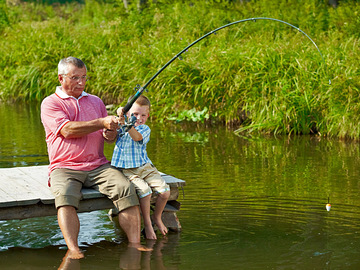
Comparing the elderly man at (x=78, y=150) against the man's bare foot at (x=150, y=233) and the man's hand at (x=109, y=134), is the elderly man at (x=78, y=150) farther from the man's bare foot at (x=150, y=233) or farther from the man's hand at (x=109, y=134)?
the man's bare foot at (x=150, y=233)

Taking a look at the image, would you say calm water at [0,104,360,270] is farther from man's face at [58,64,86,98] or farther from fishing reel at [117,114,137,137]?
man's face at [58,64,86,98]

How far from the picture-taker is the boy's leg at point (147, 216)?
15.0 feet

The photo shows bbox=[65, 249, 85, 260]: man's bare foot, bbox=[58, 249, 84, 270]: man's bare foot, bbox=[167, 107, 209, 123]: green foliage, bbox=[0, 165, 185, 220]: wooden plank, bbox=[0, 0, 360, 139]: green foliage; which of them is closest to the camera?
bbox=[58, 249, 84, 270]: man's bare foot

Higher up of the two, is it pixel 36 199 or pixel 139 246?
pixel 36 199

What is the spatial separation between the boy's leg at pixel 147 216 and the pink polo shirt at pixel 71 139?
42cm

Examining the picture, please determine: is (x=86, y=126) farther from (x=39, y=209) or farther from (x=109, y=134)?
(x=39, y=209)

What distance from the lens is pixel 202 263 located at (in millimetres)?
4098

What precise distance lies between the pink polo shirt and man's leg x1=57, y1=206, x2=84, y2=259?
15.4 inches

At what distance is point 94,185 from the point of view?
4.54 m

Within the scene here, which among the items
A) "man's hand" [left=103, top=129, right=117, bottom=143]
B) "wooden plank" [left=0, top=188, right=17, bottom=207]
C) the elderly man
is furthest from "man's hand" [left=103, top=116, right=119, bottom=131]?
"wooden plank" [left=0, top=188, right=17, bottom=207]

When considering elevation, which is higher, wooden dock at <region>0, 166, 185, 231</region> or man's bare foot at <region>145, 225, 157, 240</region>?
wooden dock at <region>0, 166, 185, 231</region>

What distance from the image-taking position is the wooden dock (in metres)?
4.32

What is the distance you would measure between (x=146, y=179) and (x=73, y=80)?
870 mm

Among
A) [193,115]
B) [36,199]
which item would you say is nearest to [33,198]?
[36,199]
